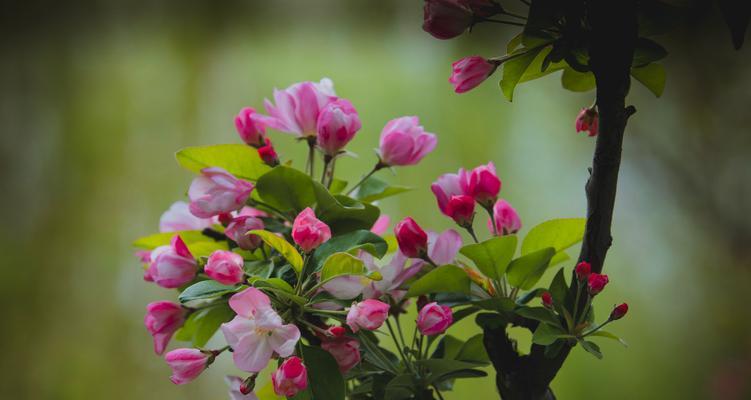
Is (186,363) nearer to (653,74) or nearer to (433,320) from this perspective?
(433,320)

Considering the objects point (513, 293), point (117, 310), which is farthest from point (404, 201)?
point (513, 293)

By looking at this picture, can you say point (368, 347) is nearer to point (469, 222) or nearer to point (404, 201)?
point (469, 222)

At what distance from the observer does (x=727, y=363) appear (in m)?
1.78

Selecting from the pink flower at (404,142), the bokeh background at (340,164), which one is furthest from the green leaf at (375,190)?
the bokeh background at (340,164)

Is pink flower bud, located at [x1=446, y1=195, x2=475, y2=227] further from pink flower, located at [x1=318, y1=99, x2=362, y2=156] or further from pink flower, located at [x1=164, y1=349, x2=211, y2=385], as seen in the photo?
pink flower, located at [x1=164, y1=349, x2=211, y2=385]

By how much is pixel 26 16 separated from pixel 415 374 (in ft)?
6.28

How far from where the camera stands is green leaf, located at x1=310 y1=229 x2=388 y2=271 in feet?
1.66

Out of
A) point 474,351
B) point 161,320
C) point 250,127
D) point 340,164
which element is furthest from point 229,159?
point 340,164

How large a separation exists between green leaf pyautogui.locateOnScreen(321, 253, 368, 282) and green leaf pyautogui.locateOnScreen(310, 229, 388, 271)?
1 centimetres

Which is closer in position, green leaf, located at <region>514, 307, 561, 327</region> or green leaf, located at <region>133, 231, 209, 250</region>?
green leaf, located at <region>514, 307, 561, 327</region>

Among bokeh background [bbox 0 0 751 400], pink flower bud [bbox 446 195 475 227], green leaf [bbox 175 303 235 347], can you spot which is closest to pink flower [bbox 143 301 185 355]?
green leaf [bbox 175 303 235 347]

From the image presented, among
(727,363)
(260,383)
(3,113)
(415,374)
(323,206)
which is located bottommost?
(260,383)

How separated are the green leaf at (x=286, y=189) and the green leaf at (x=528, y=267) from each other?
162 millimetres

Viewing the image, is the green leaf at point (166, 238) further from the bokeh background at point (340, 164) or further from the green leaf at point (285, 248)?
the bokeh background at point (340, 164)
